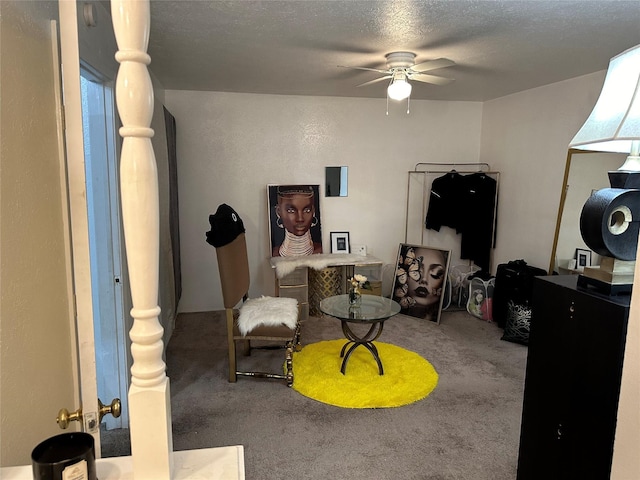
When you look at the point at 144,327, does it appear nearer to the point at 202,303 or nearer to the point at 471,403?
the point at 471,403

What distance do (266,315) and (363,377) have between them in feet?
2.79

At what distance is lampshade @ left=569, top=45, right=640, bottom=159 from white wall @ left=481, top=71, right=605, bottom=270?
8.85ft

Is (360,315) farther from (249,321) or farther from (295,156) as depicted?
(295,156)

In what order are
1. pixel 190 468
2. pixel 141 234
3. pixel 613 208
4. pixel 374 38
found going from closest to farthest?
pixel 141 234 → pixel 190 468 → pixel 613 208 → pixel 374 38

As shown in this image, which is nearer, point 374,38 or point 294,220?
point 374,38

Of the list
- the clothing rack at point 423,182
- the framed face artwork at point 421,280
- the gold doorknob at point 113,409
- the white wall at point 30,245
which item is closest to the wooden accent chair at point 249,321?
the white wall at point 30,245

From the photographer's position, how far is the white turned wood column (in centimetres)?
71

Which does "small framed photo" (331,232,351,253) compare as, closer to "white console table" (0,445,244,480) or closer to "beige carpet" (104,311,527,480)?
"beige carpet" (104,311,527,480)

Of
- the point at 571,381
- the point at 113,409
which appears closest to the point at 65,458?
the point at 113,409

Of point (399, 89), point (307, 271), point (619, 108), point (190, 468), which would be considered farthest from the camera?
point (307, 271)

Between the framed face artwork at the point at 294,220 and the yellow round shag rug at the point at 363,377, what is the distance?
131cm

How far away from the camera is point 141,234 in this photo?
2.43 ft

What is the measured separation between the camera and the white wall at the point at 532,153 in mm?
3795

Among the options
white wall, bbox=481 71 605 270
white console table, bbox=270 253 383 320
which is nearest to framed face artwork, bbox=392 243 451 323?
white console table, bbox=270 253 383 320
